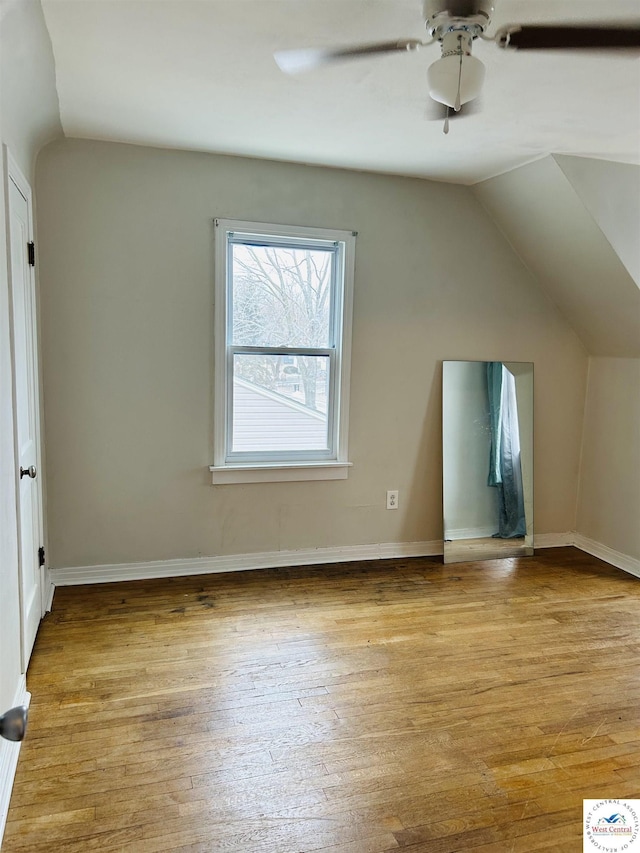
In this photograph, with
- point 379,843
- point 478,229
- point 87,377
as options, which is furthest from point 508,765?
point 478,229

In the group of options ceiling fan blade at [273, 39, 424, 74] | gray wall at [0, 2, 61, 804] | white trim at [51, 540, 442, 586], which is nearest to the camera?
ceiling fan blade at [273, 39, 424, 74]

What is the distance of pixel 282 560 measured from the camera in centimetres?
372

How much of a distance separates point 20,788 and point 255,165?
10.4 ft

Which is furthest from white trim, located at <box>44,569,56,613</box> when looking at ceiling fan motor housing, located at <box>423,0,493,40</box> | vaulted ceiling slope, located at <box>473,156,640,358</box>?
vaulted ceiling slope, located at <box>473,156,640,358</box>

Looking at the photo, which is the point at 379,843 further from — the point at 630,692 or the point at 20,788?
the point at 630,692

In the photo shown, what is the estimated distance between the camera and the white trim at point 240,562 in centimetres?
338

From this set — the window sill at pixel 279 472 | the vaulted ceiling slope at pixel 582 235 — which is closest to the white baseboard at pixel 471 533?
the window sill at pixel 279 472

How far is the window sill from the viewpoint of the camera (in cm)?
354

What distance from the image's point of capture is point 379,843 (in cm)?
167

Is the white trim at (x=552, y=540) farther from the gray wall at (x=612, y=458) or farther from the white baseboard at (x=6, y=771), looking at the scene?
the white baseboard at (x=6, y=771)

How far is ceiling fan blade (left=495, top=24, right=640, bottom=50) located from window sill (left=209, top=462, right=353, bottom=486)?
2.51 m

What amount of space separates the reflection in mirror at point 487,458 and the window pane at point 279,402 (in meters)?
0.87

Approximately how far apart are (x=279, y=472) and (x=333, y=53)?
7.89ft

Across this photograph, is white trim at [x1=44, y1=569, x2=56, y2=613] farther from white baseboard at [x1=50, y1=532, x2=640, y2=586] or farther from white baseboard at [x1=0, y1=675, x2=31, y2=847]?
white baseboard at [x1=0, y1=675, x2=31, y2=847]
